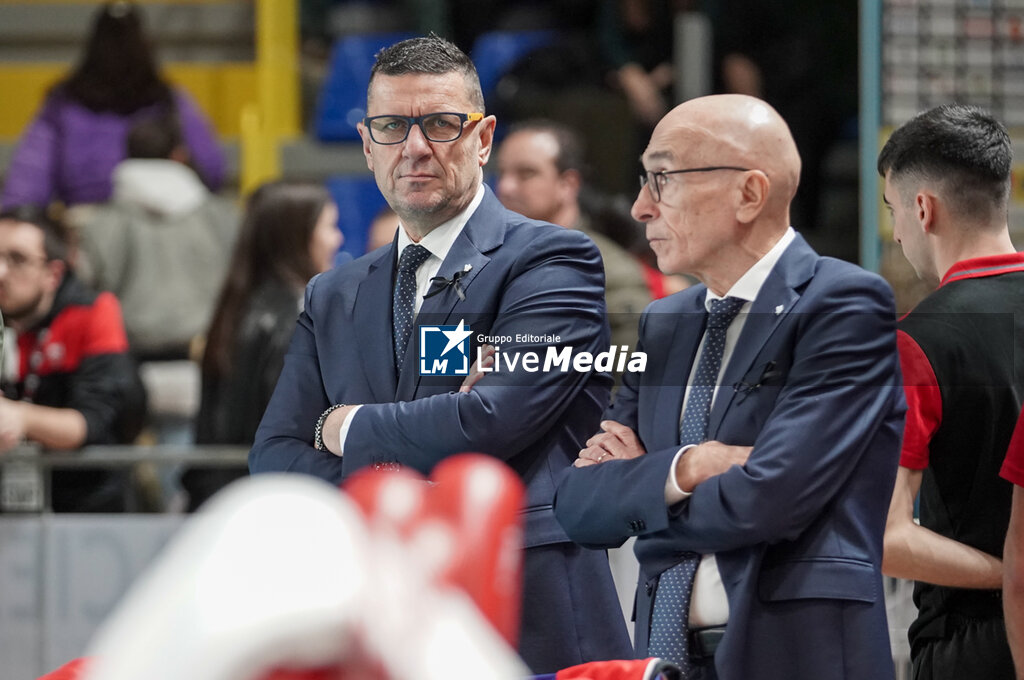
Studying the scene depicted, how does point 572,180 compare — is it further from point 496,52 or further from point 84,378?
point 84,378

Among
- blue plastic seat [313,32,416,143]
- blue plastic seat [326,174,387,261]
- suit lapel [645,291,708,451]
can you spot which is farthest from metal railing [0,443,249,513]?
suit lapel [645,291,708,451]

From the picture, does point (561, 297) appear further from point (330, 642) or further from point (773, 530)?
point (330, 642)

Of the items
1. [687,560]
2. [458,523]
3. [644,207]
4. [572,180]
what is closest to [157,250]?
[572,180]

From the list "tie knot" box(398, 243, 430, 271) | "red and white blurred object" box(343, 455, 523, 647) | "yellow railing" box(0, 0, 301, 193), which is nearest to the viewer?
"red and white blurred object" box(343, 455, 523, 647)

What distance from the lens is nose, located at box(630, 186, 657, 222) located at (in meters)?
2.72

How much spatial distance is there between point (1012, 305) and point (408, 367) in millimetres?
1218

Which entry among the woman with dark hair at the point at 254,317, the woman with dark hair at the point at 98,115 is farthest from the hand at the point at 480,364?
the woman with dark hair at the point at 98,115

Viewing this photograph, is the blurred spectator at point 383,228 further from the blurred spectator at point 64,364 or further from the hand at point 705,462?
the blurred spectator at point 64,364

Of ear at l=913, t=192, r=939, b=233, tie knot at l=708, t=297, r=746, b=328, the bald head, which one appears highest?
the bald head

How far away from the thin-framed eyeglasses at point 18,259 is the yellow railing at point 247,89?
2.46 ft

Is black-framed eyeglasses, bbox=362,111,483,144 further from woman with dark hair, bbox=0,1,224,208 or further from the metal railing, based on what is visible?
woman with dark hair, bbox=0,1,224,208

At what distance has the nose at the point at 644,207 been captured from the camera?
272cm

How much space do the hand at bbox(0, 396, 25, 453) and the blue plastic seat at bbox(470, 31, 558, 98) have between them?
2.24m

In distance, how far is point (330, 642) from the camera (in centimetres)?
114
